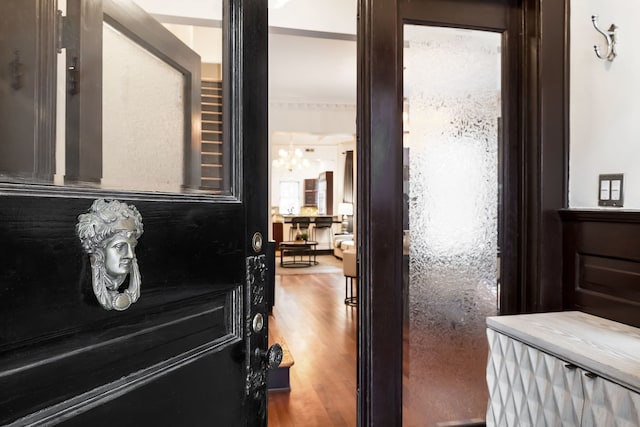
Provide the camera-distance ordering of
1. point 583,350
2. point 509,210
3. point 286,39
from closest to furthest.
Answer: point 583,350
point 509,210
point 286,39

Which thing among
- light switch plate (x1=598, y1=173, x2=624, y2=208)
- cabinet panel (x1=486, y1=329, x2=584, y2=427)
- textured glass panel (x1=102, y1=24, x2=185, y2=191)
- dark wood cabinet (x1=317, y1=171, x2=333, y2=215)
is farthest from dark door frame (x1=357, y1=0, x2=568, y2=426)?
dark wood cabinet (x1=317, y1=171, x2=333, y2=215)

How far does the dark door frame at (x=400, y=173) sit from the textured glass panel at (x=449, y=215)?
84mm

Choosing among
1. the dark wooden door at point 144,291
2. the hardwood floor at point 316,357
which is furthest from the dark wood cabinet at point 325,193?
the dark wooden door at point 144,291

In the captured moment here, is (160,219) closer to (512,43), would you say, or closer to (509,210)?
(509,210)

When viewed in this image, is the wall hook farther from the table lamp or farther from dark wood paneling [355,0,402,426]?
the table lamp

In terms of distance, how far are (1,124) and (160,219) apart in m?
0.24

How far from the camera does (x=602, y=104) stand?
6.24 feet

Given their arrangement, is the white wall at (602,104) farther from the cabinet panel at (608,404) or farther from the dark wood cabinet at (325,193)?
the dark wood cabinet at (325,193)

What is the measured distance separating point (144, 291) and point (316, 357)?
3.21 metres

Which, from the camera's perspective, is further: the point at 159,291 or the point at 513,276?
the point at 513,276

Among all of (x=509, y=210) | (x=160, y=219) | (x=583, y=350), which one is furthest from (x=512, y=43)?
(x=160, y=219)

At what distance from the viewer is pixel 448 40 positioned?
7.12ft

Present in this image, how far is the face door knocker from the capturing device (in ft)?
1.84

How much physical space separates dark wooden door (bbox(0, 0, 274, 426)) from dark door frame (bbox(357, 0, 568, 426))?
3.53 ft
